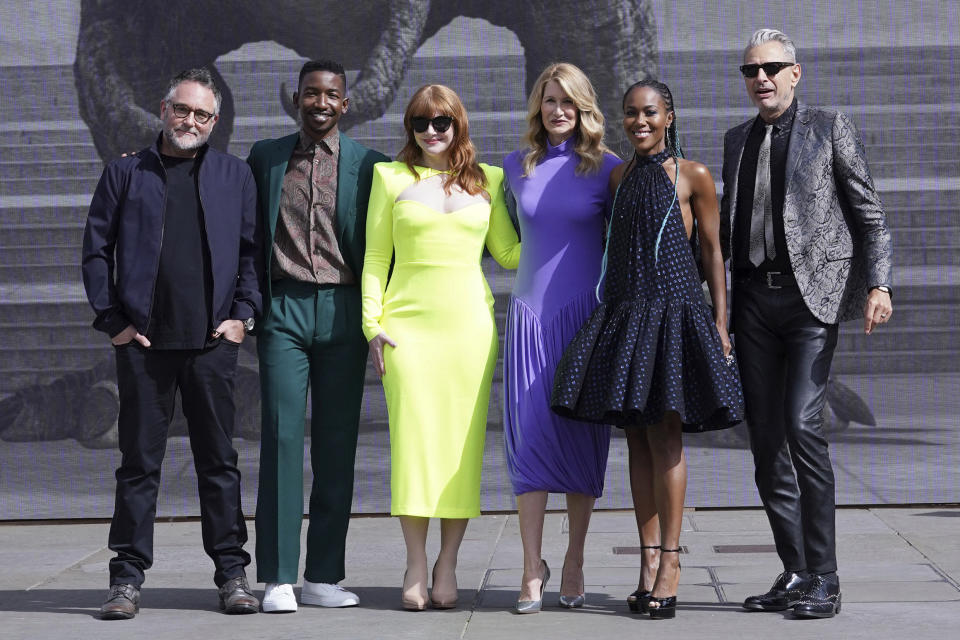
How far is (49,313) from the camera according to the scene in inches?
279

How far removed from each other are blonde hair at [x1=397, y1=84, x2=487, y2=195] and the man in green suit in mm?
210

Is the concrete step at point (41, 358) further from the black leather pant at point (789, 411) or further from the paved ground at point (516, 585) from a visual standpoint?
the black leather pant at point (789, 411)

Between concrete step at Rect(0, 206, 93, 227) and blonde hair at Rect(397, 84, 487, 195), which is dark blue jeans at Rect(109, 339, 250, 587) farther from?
concrete step at Rect(0, 206, 93, 227)

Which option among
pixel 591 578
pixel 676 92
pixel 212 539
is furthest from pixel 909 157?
pixel 212 539

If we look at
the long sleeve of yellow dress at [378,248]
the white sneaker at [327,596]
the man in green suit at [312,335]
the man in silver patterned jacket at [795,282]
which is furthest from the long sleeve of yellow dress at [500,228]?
the white sneaker at [327,596]

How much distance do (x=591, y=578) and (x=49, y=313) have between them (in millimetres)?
3480

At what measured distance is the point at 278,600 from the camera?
176 inches

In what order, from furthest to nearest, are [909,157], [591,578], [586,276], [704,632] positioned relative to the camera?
[909,157]
[591,578]
[586,276]
[704,632]

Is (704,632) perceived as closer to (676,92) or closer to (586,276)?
(586,276)

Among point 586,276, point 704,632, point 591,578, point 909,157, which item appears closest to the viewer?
point 704,632

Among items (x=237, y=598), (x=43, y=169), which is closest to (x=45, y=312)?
(x=43, y=169)

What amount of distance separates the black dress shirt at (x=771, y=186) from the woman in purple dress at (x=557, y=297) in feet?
1.40

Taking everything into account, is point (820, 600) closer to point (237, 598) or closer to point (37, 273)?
point (237, 598)

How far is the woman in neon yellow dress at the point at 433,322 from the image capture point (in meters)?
4.48
